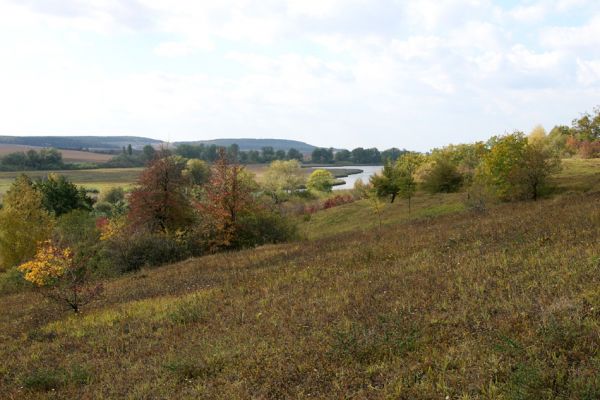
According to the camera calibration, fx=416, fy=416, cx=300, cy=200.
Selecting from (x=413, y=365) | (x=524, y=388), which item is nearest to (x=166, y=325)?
(x=413, y=365)

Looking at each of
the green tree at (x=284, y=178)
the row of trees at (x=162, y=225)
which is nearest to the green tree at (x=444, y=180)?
the row of trees at (x=162, y=225)

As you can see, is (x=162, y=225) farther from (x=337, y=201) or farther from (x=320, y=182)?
(x=320, y=182)

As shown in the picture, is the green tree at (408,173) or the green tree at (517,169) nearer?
the green tree at (517,169)

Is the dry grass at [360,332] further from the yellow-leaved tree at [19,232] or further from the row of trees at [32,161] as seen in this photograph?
the row of trees at [32,161]

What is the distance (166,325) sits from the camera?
13.2 meters

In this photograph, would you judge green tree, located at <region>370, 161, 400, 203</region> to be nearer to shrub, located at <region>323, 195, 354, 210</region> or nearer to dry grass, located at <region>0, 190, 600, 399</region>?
shrub, located at <region>323, 195, 354, 210</region>

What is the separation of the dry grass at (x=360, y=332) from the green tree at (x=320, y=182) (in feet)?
285

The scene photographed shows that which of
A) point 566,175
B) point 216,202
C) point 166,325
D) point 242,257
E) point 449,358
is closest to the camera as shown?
point 449,358

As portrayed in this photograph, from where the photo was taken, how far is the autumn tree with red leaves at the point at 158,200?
115 ft

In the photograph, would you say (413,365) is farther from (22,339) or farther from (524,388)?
(22,339)

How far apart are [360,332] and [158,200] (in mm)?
29529

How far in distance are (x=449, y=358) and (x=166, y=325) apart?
9138 millimetres

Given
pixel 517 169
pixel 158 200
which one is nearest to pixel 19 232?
pixel 158 200

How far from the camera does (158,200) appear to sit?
116 feet
